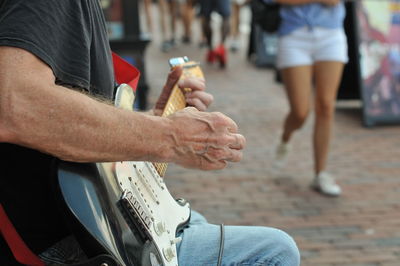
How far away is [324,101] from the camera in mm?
4371

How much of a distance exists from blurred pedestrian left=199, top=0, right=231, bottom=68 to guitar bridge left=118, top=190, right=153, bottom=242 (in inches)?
319

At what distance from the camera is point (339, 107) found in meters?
7.14

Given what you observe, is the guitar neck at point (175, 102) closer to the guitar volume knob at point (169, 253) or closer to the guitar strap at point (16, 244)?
the guitar volume knob at point (169, 253)

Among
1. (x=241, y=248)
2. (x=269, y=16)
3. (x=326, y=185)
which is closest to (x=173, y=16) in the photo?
(x=269, y=16)

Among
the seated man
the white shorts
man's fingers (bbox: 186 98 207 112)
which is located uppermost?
the seated man

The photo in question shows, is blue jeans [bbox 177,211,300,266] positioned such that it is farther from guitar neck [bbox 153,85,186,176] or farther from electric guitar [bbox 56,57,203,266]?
guitar neck [bbox 153,85,186,176]

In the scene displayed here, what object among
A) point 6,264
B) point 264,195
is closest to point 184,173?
point 264,195

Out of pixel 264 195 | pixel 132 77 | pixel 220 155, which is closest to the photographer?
pixel 220 155

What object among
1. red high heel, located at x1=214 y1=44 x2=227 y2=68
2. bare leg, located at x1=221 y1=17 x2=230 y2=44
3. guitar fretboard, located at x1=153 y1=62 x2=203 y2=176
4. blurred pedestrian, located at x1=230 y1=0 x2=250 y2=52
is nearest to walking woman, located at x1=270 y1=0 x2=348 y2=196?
guitar fretboard, located at x1=153 y1=62 x2=203 y2=176

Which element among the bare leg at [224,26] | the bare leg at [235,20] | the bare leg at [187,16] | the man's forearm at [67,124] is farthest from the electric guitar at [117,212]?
the bare leg at [235,20]

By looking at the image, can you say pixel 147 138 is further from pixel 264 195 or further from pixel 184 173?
pixel 184 173

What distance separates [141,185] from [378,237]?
8.59 ft

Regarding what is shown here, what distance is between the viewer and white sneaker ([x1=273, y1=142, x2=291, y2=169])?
5.05m

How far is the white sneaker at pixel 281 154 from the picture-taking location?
16.6ft
